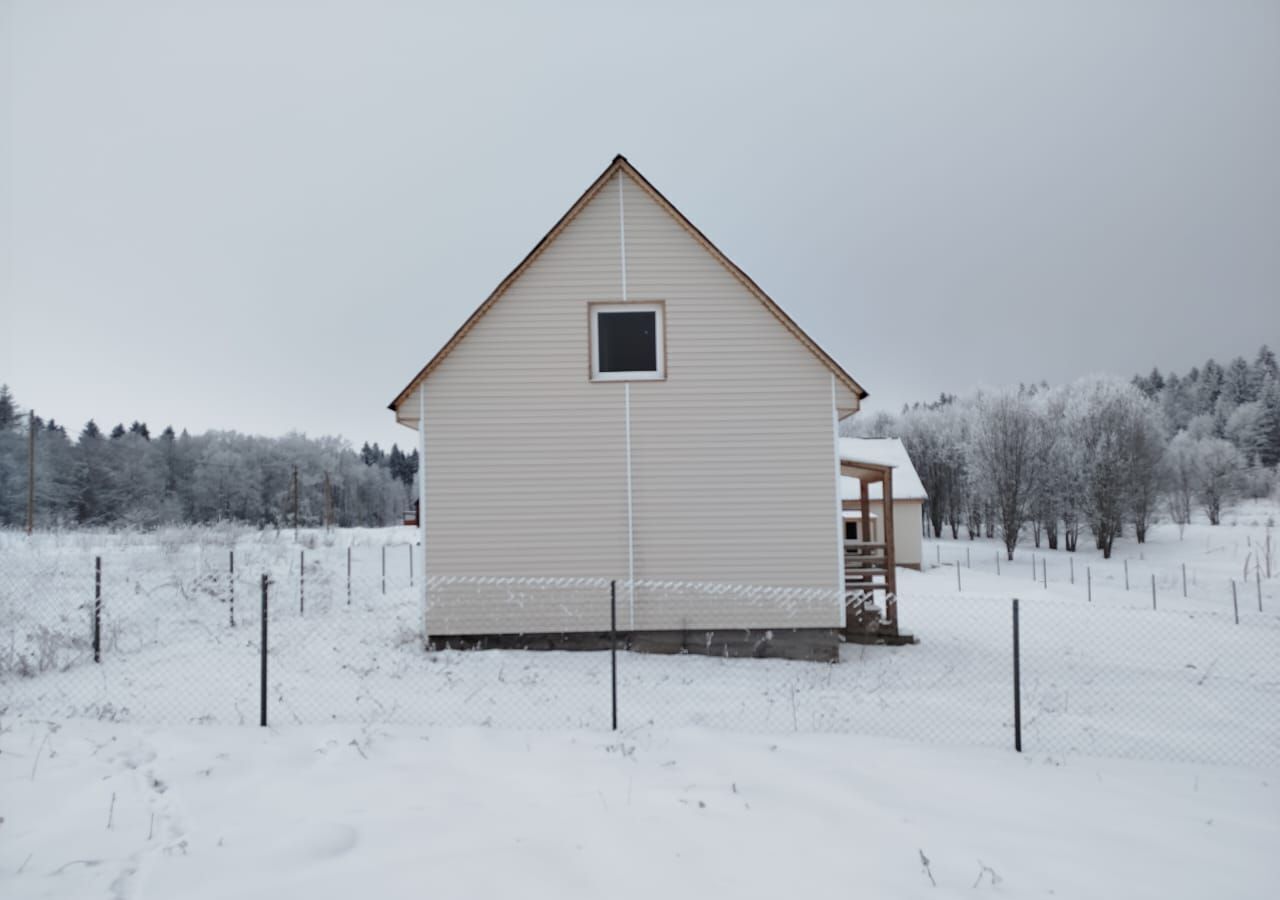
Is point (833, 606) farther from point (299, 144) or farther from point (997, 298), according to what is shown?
point (997, 298)

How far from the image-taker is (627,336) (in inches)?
438

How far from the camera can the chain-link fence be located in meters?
6.95

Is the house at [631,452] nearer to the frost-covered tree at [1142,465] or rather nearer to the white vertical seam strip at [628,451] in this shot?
the white vertical seam strip at [628,451]

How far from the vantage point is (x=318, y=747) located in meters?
5.63

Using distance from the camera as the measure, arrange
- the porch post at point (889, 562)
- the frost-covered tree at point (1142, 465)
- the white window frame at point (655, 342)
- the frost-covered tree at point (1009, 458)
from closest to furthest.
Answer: the white window frame at point (655, 342)
the porch post at point (889, 562)
the frost-covered tree at point (1142, 465)
the frost-covered tree at point (1009, 458)

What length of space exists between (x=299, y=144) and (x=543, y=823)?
24.2 metres

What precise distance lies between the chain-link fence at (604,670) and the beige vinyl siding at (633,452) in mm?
205

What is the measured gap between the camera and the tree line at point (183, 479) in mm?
50281

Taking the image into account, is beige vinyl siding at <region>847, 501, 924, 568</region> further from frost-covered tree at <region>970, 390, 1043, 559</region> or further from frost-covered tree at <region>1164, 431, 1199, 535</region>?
frost-covered tree at <region>1164, 431, 1199, 535</region>

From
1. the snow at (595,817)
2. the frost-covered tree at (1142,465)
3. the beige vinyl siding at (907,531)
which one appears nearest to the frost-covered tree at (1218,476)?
the frost-covered tree at (1142,465)

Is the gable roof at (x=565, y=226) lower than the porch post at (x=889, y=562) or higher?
higher

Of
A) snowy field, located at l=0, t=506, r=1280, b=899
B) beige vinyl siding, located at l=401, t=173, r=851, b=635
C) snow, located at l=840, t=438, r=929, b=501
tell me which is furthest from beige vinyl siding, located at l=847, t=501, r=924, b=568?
beige vinyl siding, located at l=401, t=173, r=851, b=635

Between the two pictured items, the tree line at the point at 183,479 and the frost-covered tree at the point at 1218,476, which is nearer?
the tree line at the point at 183,479

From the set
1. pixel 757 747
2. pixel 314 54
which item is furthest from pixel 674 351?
pixel 314 54
